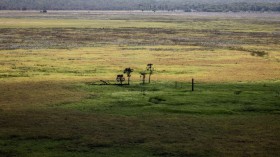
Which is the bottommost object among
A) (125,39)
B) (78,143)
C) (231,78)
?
(78,143)

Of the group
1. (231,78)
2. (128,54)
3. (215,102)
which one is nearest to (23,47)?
(128,54)

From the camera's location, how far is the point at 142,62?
61.8 metres

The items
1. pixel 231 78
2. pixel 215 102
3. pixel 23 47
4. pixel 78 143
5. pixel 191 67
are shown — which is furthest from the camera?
pixel 23 47

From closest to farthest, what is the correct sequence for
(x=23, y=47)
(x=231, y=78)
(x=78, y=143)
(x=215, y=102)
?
(x=78, y=143) < (x=215, y=102) < (x=231, y=78) < (x=23, y=47)

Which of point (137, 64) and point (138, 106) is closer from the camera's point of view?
point (138, 106)

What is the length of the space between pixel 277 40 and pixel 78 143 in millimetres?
80856

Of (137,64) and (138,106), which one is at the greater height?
(137,64)

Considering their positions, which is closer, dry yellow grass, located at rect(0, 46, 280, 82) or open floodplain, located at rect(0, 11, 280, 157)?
open floodplain, located at rect(0, 11, 280, 157)

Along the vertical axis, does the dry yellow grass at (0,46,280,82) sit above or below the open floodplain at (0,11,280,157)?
above

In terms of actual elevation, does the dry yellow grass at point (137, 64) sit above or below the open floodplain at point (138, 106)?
above

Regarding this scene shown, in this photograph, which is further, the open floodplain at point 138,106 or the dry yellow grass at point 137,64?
the dry yellow grass at point 137,64

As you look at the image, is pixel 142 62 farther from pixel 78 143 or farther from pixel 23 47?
pixel 78 143

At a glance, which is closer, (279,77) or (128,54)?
(279,77)

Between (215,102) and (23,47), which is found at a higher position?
(23,47)
